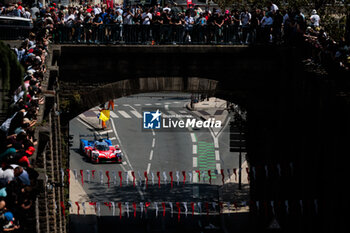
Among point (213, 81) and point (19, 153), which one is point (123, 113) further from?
point (19, 153)

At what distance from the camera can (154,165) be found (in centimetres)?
6166

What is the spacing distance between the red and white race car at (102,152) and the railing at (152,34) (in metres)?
24.7

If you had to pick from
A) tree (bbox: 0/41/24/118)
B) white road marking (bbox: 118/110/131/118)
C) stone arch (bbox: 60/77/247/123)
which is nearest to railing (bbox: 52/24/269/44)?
stone arch (bbox: 60/77/247/123)

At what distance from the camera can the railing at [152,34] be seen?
123 feet

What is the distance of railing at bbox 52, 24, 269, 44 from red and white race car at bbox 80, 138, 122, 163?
24738 mm

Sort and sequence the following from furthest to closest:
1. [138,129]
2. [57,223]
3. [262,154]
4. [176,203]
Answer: [138,129], [176,203], [262,154], [57,223]

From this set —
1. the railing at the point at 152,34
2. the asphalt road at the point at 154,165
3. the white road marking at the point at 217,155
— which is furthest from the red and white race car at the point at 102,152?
the railing at the point at 152,34

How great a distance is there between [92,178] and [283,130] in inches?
908

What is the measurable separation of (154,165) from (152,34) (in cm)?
2473

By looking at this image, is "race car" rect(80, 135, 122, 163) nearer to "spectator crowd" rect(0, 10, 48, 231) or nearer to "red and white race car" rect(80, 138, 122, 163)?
"red and white race car" rect(80, 138, 122, 163)

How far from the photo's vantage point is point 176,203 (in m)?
51.5

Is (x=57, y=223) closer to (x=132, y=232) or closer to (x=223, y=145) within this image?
(x=132, y=232)

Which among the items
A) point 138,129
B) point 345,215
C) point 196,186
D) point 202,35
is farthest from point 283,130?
point 138,129

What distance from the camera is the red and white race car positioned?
61.8 m
